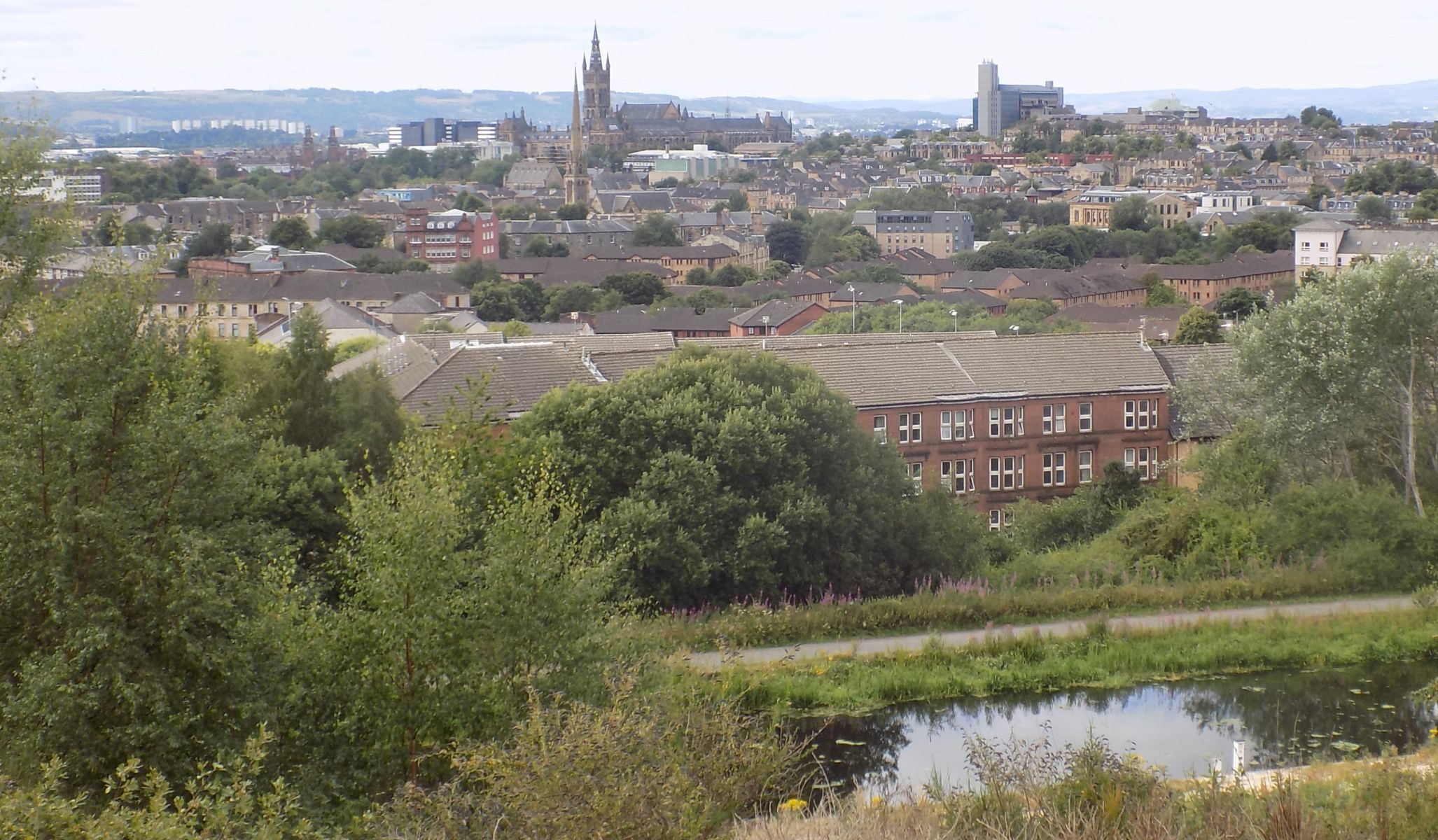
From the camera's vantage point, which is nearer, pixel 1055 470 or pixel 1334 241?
pixel 1055 470

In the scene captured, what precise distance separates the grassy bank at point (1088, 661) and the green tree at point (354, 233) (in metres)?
90.4

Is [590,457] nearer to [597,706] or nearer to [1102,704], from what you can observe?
[1102,704]

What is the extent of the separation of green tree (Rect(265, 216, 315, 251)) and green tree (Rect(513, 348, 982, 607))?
280 feet

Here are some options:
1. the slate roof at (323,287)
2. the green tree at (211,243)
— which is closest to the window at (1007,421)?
the slate roof at (323,287)

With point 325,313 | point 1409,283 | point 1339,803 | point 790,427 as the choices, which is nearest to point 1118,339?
point 1409,283

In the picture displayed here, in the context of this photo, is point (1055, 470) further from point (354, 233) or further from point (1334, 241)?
point (354, 233)

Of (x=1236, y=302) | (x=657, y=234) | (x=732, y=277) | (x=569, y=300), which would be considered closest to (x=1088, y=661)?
(x=1236, y=302)

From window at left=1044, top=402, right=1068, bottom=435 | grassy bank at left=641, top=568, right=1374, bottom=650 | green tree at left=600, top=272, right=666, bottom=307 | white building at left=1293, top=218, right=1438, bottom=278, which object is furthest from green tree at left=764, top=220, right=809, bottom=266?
grassy bank at left=641, top=568, right=1374, bottom=650

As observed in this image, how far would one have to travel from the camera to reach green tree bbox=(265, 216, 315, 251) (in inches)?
4082

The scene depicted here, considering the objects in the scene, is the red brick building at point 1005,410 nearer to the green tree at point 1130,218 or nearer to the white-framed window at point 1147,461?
the white-framed window at point 1147,461

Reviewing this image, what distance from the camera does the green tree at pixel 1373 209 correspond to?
109 meters

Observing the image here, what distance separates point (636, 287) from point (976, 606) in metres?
62.2

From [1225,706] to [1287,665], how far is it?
5.77 feet

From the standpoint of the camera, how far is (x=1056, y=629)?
1911 cm
